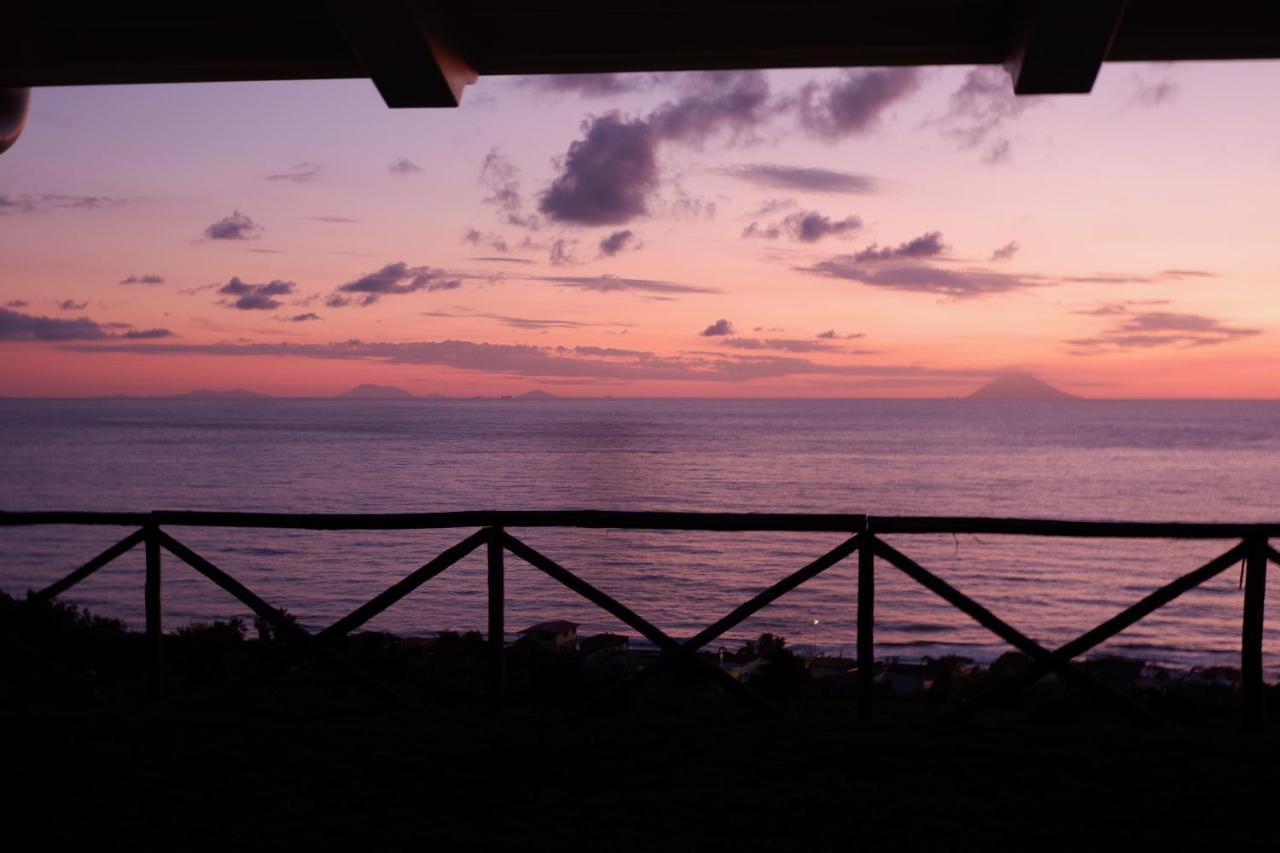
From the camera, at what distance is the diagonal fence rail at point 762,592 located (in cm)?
589

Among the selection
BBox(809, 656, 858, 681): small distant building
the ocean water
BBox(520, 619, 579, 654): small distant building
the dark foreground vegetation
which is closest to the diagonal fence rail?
the dark foreground vegetation

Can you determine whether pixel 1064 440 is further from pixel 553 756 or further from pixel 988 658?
pixel 553 756

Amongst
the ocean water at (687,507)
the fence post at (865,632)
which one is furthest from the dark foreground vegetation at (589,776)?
the ocean water at (687,507)

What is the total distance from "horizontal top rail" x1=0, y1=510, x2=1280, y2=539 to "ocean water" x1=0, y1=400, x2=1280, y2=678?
65.9 ft

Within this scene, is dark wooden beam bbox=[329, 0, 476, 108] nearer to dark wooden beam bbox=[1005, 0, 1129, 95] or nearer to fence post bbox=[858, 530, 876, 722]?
dark wooden beam bbox=[1005, 0, 1129, 95]

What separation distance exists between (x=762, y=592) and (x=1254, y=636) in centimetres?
287

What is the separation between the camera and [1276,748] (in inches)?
215

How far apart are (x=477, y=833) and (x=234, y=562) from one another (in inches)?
1592

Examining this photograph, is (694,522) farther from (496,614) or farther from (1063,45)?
(1063,45)

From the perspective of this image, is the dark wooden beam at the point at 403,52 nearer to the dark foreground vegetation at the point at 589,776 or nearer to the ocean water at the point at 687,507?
the dark foreground vegetation at the point at 589,776

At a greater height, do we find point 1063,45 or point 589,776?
point 1063,45

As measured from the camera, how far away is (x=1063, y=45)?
4328 millimetres

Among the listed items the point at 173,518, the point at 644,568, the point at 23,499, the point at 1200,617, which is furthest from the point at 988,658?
the point at 23,499

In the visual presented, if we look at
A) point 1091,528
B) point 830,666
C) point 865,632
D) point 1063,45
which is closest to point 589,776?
point 865,632
